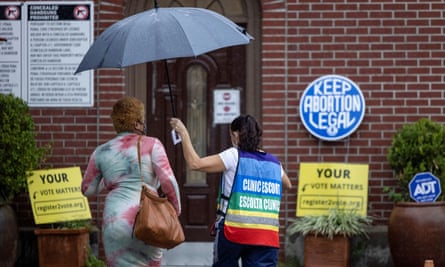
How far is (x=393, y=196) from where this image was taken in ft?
32.5

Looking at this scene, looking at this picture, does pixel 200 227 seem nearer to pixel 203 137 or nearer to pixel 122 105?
pixel 203 137

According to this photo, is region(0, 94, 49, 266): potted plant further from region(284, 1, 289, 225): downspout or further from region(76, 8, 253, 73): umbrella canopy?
region(76, 8, 253, 73): umbrella canopy

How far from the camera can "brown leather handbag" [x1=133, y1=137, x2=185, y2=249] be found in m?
5.62

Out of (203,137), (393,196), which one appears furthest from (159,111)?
(393,196)

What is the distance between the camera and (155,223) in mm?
5637

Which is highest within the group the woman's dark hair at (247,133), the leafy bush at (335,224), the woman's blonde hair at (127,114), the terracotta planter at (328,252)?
the woman's blonde hair at (127,114)

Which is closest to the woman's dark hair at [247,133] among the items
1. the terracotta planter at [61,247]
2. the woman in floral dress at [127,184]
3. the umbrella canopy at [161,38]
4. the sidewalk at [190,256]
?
the umbrella canopy at [161,38]

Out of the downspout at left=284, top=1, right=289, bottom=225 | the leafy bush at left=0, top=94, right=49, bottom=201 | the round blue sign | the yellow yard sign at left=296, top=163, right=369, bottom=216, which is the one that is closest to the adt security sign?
the yellow yard sign at left=296, top=163, right=369, bottom=216

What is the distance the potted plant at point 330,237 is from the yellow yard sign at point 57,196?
234 centimetres

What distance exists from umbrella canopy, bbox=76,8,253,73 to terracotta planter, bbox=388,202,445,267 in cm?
351

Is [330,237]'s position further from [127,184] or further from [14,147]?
[127,184]

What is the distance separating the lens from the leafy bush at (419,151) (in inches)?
374

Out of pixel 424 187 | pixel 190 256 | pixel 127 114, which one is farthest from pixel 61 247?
pixel 127 114

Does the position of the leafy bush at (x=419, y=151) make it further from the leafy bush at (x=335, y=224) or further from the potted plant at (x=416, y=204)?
the leafy bush at (x=335, y=224)
